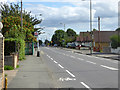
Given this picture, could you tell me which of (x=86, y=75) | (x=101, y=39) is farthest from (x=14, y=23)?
(x=101, y=39)

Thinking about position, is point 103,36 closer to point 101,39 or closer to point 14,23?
point 101,39

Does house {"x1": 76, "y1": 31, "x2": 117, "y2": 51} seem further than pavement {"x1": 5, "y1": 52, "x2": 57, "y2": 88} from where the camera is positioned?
Yes

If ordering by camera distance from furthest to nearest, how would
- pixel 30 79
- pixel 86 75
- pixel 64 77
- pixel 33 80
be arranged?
pixel 86 75 < pixel 64 77 < pixel 30 79 < pixel 33 80

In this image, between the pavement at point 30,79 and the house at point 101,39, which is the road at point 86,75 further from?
the house at point 101,39

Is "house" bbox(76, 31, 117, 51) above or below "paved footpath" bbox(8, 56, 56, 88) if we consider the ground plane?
above

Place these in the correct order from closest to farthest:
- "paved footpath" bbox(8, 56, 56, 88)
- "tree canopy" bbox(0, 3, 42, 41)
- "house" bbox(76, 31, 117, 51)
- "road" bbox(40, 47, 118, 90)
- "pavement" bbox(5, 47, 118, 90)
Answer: "paved footpath" bbox(8, 56, 56, 88) < "pavement" bbox(5, 47, 118, 90) < "road" bbox(40, 47, 118, 90) < "tree canopy" bbox(0, 3, 42, 41) < "house" bbox(76, 31, 117, 51)

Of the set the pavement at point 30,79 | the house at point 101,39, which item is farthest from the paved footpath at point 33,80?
the house at point 101,39

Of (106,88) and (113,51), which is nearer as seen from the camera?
(106,88)

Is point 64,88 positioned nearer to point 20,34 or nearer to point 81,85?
point 81,85

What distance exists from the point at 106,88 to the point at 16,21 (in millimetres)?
23471

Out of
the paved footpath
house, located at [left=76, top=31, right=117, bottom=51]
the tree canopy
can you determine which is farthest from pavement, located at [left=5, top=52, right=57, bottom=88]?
house, located at [left=76, top=31, right=117, bottom=51]

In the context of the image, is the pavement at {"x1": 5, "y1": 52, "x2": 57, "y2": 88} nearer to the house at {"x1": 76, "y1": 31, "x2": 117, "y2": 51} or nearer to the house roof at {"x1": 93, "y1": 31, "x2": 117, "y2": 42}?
the house at {"x1": 76, "y1": 31, "x2": 117, "y2": 51}

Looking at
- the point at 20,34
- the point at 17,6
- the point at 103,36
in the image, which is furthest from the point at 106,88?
the point at 103,36

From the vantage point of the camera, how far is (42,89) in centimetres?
872
